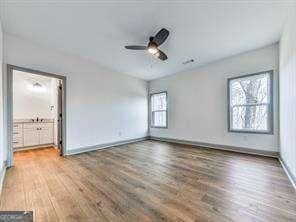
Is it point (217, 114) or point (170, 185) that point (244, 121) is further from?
point (170, 185)

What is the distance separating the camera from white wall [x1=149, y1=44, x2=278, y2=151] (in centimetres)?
375

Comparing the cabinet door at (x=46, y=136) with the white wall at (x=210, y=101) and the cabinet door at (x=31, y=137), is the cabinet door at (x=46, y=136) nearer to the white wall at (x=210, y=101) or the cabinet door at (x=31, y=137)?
the cabinet door at (x=31, y=137)

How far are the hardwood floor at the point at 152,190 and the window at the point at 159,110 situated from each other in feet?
9.22

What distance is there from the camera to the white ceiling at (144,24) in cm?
235

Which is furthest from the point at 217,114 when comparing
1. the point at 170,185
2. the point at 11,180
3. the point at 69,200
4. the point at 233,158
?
the point at 11,180

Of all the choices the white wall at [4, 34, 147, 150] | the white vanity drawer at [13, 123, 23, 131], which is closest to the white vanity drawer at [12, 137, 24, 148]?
the white vanity drawer at [13, 123, 23, 131]

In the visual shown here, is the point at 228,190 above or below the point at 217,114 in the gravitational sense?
below

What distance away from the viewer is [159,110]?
638cm

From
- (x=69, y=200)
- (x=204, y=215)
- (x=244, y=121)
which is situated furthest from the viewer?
(x=244, y=121)

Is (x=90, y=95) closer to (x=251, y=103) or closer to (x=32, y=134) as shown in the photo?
(x=32, y=134)

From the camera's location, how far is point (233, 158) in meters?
3.61

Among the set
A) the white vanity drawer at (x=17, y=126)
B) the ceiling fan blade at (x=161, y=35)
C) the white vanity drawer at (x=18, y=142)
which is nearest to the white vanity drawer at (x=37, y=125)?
the white vanity drawer at (x=17, y=126)

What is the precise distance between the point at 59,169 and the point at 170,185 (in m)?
2.19

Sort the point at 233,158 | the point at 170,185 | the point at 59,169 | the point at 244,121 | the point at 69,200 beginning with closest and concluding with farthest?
1. the point at 69,200
2. the point at 170,185
3. the point at 59,169
4. the point at 233,158
5. the point at 244,121
